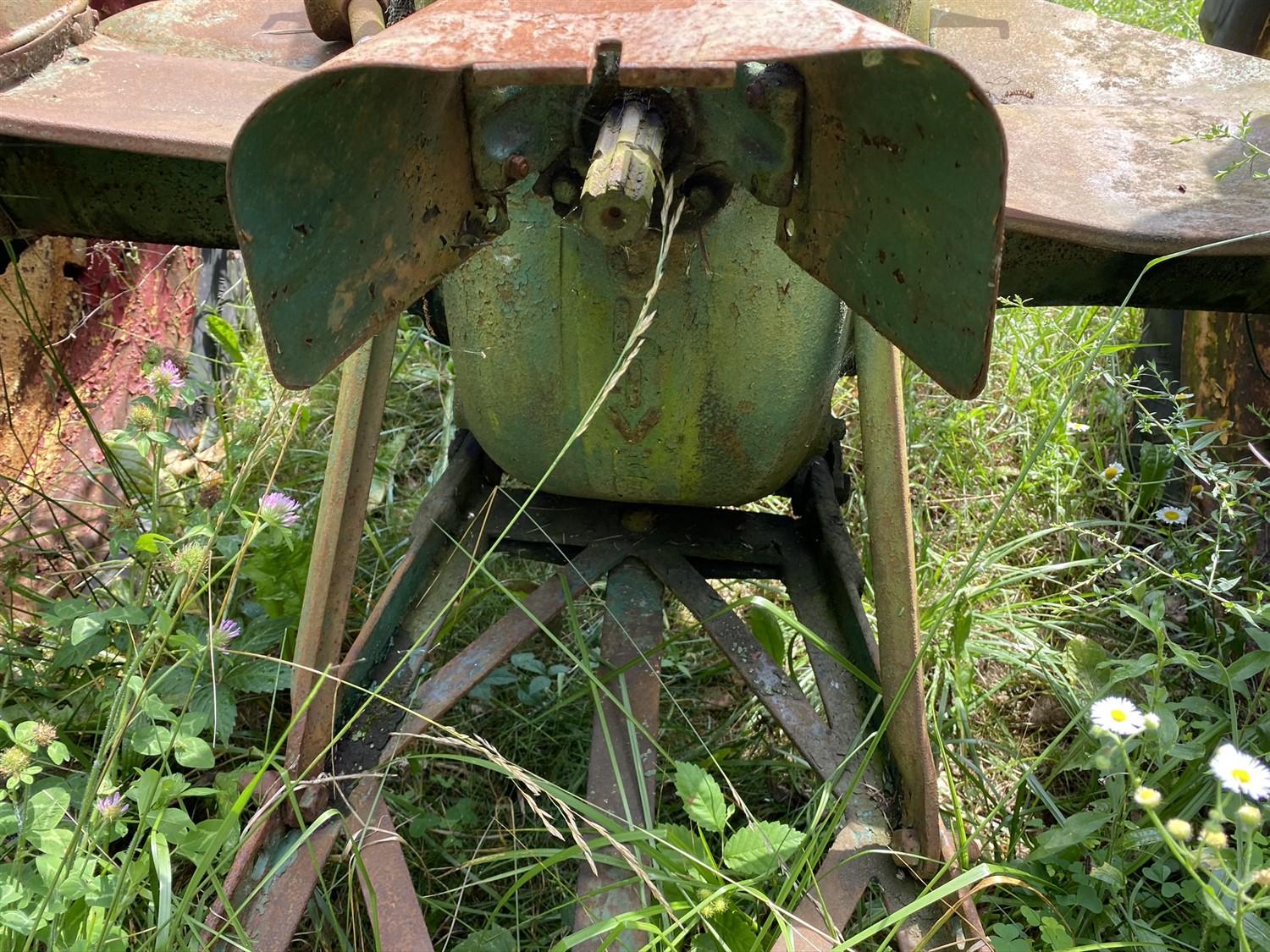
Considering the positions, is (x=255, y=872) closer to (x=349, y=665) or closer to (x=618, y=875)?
(x=349, y=665)

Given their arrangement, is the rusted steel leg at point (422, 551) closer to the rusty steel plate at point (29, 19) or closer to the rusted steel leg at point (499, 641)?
the rusted steel leg at point (499, 641)

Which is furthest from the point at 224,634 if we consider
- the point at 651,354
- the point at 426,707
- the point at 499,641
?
the point at 651,354

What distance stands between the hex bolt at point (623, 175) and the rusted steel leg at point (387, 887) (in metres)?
0.91

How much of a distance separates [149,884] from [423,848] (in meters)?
0.44

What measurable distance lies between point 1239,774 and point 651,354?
849mm

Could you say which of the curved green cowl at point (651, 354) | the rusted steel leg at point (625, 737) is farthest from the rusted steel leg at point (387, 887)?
the curved green cowl at point (651, 354)

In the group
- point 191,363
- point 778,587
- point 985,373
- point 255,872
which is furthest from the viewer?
point 191,363

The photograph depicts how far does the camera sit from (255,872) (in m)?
1.56

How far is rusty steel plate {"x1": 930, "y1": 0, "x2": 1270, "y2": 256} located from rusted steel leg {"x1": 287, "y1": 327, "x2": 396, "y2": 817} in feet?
3.11

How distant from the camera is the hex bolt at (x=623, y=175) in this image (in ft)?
3.48

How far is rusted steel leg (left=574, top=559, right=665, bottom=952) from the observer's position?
1.53 meters

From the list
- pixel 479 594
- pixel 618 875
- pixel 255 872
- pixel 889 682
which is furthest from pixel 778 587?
pixel 255 872

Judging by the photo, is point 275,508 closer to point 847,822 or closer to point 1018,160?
point 847,822

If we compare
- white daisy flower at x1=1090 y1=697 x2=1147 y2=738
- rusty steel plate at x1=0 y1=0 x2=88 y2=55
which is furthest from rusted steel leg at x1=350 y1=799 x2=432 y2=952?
rusty steel plate at x1=0 y1=0 x2=88 y2=55
